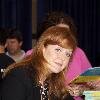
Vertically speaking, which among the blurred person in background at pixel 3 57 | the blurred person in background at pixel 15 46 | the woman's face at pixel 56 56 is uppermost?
the woman's face at pixel 56 56

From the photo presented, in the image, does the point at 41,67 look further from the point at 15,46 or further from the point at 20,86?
the point at 15,46

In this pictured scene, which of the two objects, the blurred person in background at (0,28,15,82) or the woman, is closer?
the woman

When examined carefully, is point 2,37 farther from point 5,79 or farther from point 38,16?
point 38,16

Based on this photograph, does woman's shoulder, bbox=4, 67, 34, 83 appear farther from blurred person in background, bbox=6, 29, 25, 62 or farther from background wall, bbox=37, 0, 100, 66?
background wall, bbox=37, 0, 100, 66

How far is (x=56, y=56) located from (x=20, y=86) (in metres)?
0.23

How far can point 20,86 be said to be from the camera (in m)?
1.50

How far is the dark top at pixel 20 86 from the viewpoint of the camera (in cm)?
148

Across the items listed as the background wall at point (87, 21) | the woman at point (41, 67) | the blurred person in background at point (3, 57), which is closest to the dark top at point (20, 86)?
the woman at point (41, 67)

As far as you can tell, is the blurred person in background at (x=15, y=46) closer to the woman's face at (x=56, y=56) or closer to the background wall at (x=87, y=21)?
the background wall at (x=87, y=21)

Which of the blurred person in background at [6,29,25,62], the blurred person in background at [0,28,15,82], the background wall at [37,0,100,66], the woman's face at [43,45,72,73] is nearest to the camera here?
the woman's face at [43,45,72,73]

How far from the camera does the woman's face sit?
1585 millimetres

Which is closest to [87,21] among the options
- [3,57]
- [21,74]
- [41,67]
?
[3,57]

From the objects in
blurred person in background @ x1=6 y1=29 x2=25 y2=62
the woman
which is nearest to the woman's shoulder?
the woman

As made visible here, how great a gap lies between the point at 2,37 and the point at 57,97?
134 cm
